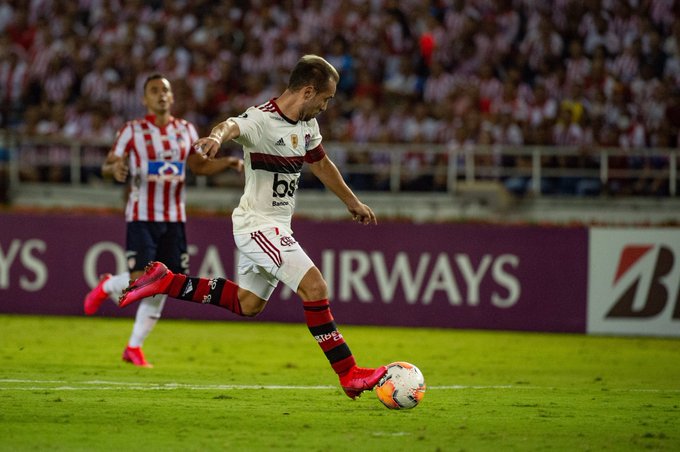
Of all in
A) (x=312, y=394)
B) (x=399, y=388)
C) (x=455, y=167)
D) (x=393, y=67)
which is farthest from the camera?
(x=393, y=67)

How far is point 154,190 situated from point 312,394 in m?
3.12

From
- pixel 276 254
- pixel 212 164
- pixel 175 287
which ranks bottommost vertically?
pixel 175 287

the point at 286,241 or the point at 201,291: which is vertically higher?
the point at 286,241

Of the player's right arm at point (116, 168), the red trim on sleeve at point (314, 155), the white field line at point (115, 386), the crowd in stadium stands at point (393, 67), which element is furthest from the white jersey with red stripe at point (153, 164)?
the crowd in stadium stands at point (393, 67)

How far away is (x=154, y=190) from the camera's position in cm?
1127

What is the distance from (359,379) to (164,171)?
4063mm

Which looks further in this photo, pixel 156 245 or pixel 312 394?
pixel 156 245

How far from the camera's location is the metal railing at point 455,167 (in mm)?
18188

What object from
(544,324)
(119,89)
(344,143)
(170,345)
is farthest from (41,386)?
(119,89)

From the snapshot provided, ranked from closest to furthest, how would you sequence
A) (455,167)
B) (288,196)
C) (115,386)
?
(288,196) < (115,386) < (455,167)

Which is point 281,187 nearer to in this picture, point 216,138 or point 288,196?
point 288,196

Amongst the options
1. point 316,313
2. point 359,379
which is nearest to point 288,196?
point 316,313

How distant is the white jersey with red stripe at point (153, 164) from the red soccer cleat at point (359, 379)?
3730mm

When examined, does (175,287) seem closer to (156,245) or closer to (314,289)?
(314,289)
